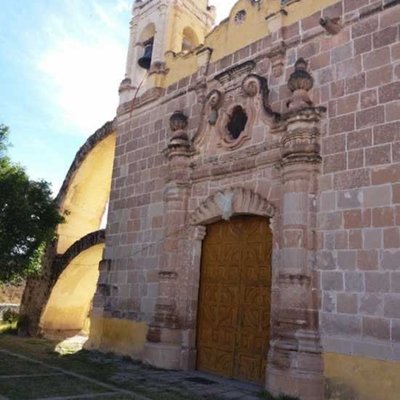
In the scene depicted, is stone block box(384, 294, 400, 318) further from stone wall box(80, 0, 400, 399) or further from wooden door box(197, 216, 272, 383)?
wooden door box(197, 216, 272, 383)

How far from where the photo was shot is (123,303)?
27.4 feet

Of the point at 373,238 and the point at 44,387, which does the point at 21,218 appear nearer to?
the point at 44,387

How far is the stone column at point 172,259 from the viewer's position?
23.1 ft

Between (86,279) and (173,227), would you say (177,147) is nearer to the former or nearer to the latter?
(173,227)

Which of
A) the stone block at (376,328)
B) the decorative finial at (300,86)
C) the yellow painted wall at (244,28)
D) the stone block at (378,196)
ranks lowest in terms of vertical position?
the stone block at (376,328)

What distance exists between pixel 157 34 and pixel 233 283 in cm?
536

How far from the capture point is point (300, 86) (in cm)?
612

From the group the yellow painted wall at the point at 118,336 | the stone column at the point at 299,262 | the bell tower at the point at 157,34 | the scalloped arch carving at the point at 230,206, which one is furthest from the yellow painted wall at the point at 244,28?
the yellow painted wall at the point at 118,336

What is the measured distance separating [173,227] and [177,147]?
1.30m

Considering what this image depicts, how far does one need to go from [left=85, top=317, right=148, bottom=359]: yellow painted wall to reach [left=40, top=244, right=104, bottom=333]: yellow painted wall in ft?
8.50

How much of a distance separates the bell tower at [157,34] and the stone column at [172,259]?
1820 mm

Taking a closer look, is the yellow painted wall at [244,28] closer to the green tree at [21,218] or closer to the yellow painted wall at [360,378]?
the green tree at [21,218]

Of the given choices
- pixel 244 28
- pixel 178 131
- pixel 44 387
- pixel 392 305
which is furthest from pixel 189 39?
pixel 44 387

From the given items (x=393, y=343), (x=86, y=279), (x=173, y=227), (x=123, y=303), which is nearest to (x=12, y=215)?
(x=123, y=303)
